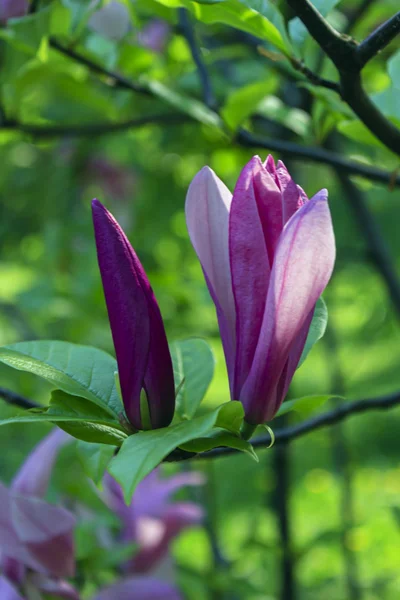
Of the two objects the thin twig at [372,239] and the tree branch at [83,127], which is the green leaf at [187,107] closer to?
the tree branch at [83,127]

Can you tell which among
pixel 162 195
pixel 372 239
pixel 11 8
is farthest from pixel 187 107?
pixel 162 195

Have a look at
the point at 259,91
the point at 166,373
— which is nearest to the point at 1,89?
the point at 259,91

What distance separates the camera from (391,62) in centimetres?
76

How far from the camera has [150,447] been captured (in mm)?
455

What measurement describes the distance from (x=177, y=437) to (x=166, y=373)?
0.10 metres

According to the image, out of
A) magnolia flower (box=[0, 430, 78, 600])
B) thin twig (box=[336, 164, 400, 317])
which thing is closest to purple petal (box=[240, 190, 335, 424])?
magnolia flower (box=[0, 430, 78, 600])

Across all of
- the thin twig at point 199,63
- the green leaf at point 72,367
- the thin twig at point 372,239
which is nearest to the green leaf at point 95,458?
the green leaf at point 72,367

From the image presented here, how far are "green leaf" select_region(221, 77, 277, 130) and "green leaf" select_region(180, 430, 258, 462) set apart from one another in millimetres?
503

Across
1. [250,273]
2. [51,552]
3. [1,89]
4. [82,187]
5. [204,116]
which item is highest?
[250,273]

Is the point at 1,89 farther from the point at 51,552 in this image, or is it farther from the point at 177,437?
the point at 177,437

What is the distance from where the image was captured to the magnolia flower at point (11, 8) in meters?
1.09

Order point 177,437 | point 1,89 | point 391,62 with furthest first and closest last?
1. point 1,89
2. point 391,62
3. point 177,437

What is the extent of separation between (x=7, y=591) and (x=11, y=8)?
79cm

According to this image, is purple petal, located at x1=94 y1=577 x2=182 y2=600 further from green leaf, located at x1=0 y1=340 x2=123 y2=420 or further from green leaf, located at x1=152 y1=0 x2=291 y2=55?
green leaf, located at x1=152 y1=0 x2=291 y2=55
